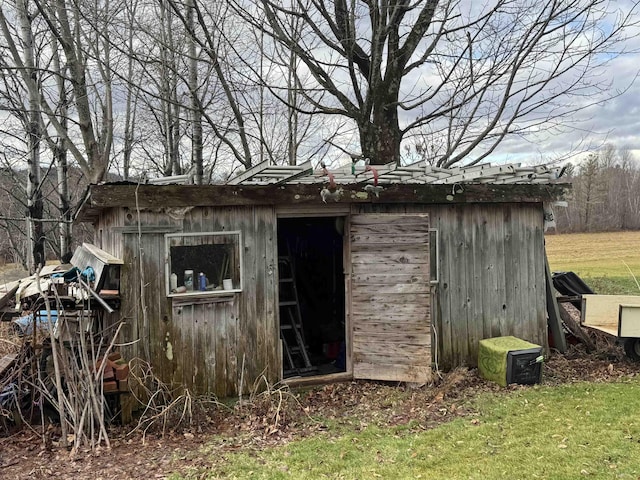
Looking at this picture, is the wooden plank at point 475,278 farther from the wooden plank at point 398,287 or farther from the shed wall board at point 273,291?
the wooden plank at point 398,287

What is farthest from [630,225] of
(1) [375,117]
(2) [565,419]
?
(2) [565,419]

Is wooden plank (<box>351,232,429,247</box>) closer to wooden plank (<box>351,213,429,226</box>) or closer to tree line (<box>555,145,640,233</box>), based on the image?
wooden plank (<box>351,213,429,226</box>)

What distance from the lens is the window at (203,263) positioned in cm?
571

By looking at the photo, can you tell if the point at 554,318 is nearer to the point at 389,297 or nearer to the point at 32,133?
the point at 389,297

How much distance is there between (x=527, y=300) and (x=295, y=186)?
390 centimetres

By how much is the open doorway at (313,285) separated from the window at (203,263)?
2392mm

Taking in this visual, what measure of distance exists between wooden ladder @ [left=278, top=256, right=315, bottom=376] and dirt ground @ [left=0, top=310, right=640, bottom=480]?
1369mm

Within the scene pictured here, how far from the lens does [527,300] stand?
7383 mm

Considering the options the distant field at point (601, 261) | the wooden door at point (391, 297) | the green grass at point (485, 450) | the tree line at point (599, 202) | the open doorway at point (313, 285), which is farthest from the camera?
the tree line at point (599, 202)

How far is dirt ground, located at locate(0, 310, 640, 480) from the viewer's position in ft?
14.2

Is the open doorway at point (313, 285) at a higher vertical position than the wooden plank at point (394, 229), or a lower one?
lower

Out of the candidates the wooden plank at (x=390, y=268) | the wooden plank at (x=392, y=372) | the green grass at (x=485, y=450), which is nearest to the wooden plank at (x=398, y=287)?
the wooden plank at (x=390, y=268)

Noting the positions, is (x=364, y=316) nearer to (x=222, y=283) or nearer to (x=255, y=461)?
(x=222, y=283)

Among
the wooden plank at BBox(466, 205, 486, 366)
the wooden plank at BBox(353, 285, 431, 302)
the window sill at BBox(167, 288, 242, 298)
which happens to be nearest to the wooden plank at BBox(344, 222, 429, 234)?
the wooden plank at BBox(353, 285, 431, 302)
